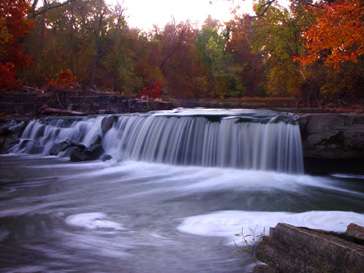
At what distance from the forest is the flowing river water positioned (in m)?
3.44

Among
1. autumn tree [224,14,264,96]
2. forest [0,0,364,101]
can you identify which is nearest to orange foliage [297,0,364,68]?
forest [0,0,364,101]

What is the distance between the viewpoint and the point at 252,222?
7.33 metres

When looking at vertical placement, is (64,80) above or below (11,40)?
below

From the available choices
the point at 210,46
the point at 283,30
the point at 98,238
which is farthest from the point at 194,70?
the point at 98,238

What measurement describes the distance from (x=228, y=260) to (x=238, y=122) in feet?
28.5

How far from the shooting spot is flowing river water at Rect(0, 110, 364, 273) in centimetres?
562

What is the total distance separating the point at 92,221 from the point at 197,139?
23.8 feet

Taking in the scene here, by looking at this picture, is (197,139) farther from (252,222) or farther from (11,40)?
(11,40)

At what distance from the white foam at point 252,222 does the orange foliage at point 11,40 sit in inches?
704

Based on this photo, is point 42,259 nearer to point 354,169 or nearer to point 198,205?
point 198,205

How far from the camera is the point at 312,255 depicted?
315cm

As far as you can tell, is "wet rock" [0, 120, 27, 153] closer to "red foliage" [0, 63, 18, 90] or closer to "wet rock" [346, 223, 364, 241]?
"red foliage" [0, 63, 18, 90]

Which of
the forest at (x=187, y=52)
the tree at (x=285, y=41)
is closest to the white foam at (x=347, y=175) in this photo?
the forest at (x=187, y=52)

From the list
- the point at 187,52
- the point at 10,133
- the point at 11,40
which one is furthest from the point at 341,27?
the point at 187,52
